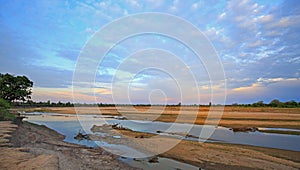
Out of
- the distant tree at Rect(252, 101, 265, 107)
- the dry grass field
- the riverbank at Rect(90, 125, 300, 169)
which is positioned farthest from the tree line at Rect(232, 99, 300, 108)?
the riverbank at Rect(90, 125, 300, 169)

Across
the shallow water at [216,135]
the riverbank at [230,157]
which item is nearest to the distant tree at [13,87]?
the shallow water at [216,135]

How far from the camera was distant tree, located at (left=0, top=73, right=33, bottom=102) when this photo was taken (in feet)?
177

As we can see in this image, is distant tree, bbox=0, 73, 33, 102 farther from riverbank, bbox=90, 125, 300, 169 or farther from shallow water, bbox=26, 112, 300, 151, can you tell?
riverbank, bbox=90, 125, 300, 169

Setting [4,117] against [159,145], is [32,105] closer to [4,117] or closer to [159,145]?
[4,117]

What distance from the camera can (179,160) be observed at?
14484 millimetres

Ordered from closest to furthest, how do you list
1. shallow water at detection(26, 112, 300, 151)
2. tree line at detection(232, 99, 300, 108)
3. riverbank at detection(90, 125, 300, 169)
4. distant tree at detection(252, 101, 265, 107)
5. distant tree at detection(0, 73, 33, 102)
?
riverbank at detection(90, 125, 300, 169)
shallow water at detection(26, 112, 300, 151)
distant tree at detection(0, 73, 33, 102)
tree line at detection(232, 99, 300, 108)
distant tree at detection(252, 101, 265, 107)

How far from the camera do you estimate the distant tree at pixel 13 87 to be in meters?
54.1

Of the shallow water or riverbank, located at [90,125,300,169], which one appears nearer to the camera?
riverbank, located at [90,125,300,169]

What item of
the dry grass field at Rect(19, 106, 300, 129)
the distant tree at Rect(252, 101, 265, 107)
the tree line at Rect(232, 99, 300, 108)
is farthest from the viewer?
the distant tree at Rect(252, 101, 265, 107)

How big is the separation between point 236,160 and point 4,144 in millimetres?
16721

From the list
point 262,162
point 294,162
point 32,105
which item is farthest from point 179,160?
point 32,105

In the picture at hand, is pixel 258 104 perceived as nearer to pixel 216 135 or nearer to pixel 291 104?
pixel 291 104

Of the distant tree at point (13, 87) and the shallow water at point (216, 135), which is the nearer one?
the shallow water at point (216, 135)

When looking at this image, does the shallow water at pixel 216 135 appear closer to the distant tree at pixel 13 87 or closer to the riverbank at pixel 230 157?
the riverbank at pixel 230 157
